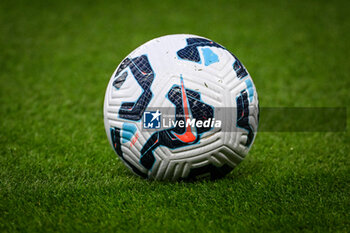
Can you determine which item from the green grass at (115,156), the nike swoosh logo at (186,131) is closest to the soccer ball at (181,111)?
the nike swoosh logo at (186,131)

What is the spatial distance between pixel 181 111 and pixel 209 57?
1.75 ft

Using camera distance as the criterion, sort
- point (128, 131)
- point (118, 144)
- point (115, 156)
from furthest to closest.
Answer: point (115, 156)
point (118, 144)
point (128, 131)

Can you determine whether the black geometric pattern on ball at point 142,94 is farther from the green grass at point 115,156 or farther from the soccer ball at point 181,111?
the green grass at point 115,156

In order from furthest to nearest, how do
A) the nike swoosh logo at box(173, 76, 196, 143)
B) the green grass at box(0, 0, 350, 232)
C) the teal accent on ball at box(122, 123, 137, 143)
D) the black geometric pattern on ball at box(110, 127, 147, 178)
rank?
the black geometric pattern on ball at box(110, 127, 147, 178), the teal accent on ball at box(122, 123, 137, 143), the nike swoosh logo at box(173, 76, 196, 143), the green grass at box(0, 0, 350, 232)

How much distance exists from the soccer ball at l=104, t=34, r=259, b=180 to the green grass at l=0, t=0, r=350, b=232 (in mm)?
250

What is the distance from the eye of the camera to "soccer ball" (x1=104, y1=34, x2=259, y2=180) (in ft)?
10.8

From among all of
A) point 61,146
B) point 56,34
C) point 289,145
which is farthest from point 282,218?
point 56,34

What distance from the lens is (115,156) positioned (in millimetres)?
4336

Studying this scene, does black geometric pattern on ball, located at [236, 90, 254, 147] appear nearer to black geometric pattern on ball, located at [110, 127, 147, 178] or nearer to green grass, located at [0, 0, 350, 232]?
green grass, located at [0, 0, 350, 232]

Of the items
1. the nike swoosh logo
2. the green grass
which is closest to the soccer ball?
the nike swoosh logo

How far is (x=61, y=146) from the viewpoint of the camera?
4.65 meters

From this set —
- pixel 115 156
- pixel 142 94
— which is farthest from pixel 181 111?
pixel 115 156

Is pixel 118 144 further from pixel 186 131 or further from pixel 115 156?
pixel 115 156

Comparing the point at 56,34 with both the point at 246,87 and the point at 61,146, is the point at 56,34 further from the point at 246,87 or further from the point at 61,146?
the point at 246,87
